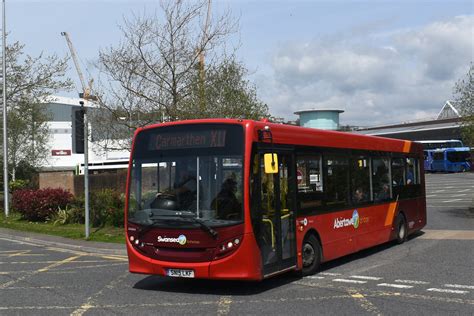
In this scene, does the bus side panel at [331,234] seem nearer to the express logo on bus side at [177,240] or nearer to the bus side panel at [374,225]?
the bus side panel at [374,225]

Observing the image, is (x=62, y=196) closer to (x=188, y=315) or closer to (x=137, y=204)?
(x=137, y=204)

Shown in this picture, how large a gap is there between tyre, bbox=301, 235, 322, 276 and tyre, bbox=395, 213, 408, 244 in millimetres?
4267

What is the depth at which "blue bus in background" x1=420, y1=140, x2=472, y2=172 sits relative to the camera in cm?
5666

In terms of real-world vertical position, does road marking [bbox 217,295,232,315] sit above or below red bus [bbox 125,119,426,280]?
below

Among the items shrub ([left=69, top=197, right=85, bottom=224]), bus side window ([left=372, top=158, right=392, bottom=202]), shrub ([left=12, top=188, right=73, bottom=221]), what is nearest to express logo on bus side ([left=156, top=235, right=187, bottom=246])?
bus side window ([left=372, top=158, right=392, bottom=202])

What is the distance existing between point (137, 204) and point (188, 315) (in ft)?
7.99

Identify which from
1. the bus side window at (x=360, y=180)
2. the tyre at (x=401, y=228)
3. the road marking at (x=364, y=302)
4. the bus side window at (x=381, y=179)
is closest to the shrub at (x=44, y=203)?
the tyre at (x=401, y=228)

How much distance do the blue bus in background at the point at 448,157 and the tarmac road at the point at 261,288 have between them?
46.4 metres

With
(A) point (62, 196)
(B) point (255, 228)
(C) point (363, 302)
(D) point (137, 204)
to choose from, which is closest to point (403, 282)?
(C) point (363, 302)

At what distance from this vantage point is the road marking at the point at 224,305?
7.07m

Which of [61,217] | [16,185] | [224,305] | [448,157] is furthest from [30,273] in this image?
[448,157]

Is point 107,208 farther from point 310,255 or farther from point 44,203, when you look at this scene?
point 310,255

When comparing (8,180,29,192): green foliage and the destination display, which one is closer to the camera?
the destination display

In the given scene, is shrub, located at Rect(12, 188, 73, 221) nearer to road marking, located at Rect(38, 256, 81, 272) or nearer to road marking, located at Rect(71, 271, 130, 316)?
road marking, located at Rect(38, 256, 81, 272)
